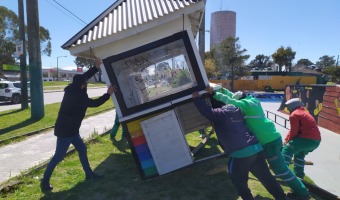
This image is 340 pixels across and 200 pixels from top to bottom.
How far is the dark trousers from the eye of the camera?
4.07 m

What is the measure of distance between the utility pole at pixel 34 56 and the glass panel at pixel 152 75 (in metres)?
7.69

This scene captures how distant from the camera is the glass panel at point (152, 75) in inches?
226

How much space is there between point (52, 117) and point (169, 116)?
30.5 ft

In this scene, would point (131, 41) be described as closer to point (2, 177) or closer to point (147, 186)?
point (147, 186)

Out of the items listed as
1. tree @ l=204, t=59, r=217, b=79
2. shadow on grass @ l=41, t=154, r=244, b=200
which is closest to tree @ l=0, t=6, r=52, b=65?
tree @ l=204, t=59, r=217, b=79

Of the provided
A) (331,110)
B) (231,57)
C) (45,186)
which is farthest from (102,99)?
(231,57)

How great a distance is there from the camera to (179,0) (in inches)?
201

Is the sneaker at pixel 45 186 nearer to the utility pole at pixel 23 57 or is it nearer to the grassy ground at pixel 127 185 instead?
the grassy ground at pixel 127 185

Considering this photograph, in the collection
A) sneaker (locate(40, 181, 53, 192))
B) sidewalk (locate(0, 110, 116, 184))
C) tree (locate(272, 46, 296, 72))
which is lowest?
sidewalk (locate(0, 110, 116, 184))

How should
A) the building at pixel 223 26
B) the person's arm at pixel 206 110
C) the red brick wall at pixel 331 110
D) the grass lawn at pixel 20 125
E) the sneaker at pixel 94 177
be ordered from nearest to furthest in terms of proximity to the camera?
the person's arm at pixel 206 110
the sneaker at pixel 94 177
the grass lawn at pixel 20 125
the red brick wall at pixel 331 110
the building at pixel 223 26

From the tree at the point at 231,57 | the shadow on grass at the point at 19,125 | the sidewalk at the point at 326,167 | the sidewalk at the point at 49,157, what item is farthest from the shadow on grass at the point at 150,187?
the tree at the point at 231,57

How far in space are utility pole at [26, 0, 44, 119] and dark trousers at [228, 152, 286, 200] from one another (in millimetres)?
10312

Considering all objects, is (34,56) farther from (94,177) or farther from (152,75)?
(94,177)

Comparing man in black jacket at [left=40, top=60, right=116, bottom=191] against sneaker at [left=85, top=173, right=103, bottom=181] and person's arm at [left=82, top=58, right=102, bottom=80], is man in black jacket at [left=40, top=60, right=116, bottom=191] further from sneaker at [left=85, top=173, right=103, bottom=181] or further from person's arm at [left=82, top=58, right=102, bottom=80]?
sneaker at [left=85, top=173, right=103, bottom=181]
